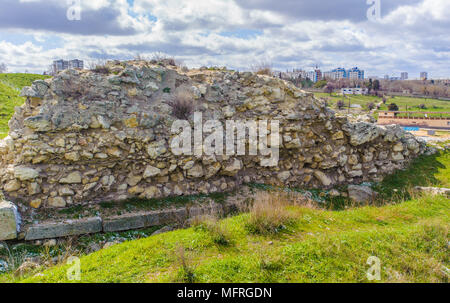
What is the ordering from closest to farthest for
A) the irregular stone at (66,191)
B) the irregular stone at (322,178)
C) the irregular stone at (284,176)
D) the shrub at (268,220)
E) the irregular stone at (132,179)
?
the shrub at (268,220)
the irregular stone at (66,191)
the irregular stone at (132,179)
the irregular stone at (284,176)
the irregular stone at (322,178)

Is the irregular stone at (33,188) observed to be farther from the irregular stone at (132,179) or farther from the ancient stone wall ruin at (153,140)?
the irregular stone at (132,179)

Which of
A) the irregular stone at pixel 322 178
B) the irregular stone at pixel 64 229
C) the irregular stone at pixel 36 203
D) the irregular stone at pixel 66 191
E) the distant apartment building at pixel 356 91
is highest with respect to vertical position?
the distant apartment building at pixel 356 91

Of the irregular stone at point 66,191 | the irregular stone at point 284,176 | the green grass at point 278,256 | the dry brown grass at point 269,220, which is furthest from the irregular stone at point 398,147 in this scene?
the irregular stone at point 66,191

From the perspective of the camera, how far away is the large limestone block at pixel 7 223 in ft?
20.5

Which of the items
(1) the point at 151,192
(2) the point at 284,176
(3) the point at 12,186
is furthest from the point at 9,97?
(2) the point at 284,176

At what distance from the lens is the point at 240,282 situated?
14.1 feet

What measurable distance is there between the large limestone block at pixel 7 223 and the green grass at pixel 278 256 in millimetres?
1591

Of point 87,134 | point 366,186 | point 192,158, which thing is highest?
point 87,134

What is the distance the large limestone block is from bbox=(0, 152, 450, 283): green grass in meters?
1.59

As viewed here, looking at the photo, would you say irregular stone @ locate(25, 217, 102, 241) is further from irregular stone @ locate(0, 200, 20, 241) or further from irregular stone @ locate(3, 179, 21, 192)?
irregular stone @ locate(3, 179, 21, 192)

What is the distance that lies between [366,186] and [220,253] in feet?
25.6

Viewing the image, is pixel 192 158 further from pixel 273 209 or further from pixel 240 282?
pixel 240 282

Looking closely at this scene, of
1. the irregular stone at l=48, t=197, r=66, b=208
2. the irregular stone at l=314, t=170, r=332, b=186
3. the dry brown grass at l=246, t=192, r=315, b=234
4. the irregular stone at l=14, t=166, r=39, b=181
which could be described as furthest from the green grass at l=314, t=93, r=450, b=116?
the irregular stone at l=14, t=166, r=39, b=181
